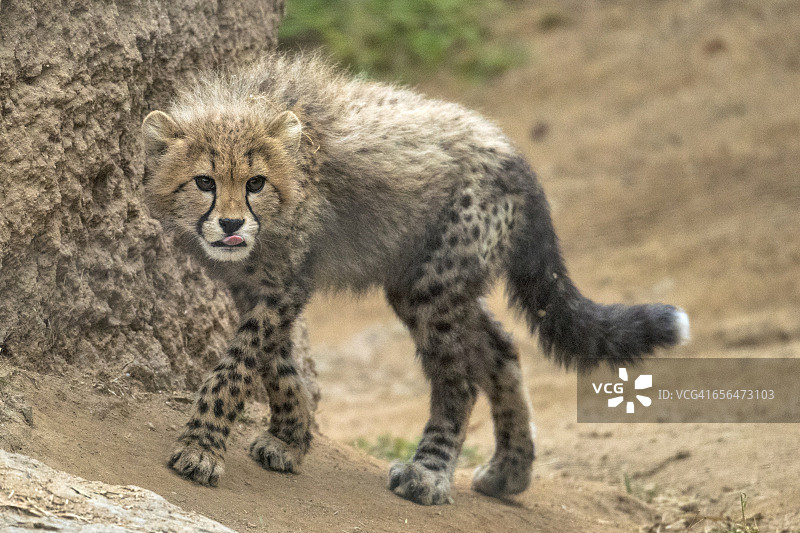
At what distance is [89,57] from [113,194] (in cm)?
66

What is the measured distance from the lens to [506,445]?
17.5 ft

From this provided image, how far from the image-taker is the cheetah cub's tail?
16.3ft

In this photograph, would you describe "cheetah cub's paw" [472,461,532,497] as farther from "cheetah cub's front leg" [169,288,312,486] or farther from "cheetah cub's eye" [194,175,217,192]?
"cheetah cub's eye" [194,175,217,192]

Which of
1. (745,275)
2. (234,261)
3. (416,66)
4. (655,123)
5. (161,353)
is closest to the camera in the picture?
(234,261)

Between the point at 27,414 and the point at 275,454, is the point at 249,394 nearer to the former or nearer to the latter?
the point at 275,454

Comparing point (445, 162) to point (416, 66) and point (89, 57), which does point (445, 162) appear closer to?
point (89, 57)

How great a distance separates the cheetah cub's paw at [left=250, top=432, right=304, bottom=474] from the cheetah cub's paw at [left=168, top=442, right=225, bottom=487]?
0.48 metres

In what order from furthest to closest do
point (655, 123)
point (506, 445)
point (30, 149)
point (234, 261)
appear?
point (655, 123), point (506, 445), point (234, 261), point (30, 149)

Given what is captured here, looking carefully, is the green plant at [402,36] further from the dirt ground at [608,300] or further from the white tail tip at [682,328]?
the white tail tip at [682,328]

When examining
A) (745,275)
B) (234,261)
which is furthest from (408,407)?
(234,261)

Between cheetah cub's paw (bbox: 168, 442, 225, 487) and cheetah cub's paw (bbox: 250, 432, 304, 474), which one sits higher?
cheetah cub's paw (bbox: 250, 432, 304, 474)

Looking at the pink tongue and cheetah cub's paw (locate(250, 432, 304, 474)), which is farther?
cheetah cub's paw (locate(250, 432, 304, 474))

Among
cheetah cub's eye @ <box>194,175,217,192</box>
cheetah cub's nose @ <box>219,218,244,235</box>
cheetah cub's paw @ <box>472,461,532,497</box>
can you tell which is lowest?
cheetah cub's paw @ <box>472,461,532,497</box>

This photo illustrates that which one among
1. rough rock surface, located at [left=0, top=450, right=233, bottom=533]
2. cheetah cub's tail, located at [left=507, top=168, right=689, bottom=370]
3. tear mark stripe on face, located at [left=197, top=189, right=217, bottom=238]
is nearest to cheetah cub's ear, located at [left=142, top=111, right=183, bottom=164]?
tear mark stripe on face, located at [left=197, top=189, right=217, bottom=238]
